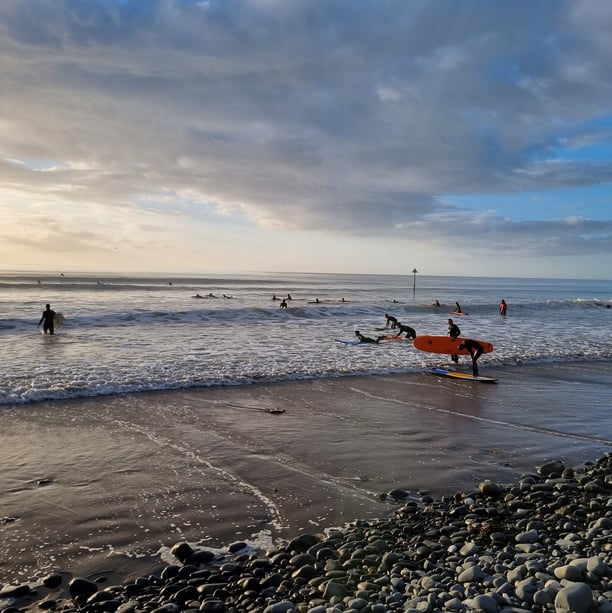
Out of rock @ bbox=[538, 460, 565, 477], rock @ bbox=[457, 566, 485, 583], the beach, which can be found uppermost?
rock @ bbox=[457, 566, 485, 583]

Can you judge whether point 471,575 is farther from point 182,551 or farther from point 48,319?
point 48,319

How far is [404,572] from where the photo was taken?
185 inches

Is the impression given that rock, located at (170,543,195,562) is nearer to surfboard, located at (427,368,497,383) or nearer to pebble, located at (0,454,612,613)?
pebble, located at (0,454,612,613)

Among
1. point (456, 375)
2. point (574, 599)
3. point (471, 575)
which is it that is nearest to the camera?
point (574, 599)

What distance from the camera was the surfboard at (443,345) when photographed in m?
19.7

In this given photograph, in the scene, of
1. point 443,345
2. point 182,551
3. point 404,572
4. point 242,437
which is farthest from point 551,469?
point 443,345

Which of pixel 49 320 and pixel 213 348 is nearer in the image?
pixel 213 348

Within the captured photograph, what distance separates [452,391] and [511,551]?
31.6 feet

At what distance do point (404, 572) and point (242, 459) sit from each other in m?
4.28

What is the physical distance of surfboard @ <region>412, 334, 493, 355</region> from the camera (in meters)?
19.7

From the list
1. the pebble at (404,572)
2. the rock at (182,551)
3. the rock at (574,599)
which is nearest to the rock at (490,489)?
the pebble at (404,572)

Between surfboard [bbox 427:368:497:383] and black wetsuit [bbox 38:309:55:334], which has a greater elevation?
black wetsuit [bbox 38:309:55:334]

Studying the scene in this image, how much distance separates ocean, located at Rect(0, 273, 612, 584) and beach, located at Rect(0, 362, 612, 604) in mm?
33

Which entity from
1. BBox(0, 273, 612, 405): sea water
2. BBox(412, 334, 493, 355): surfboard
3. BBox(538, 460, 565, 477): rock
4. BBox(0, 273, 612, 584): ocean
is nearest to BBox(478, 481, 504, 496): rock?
BBox(0, 273, 612, 584): ocean
